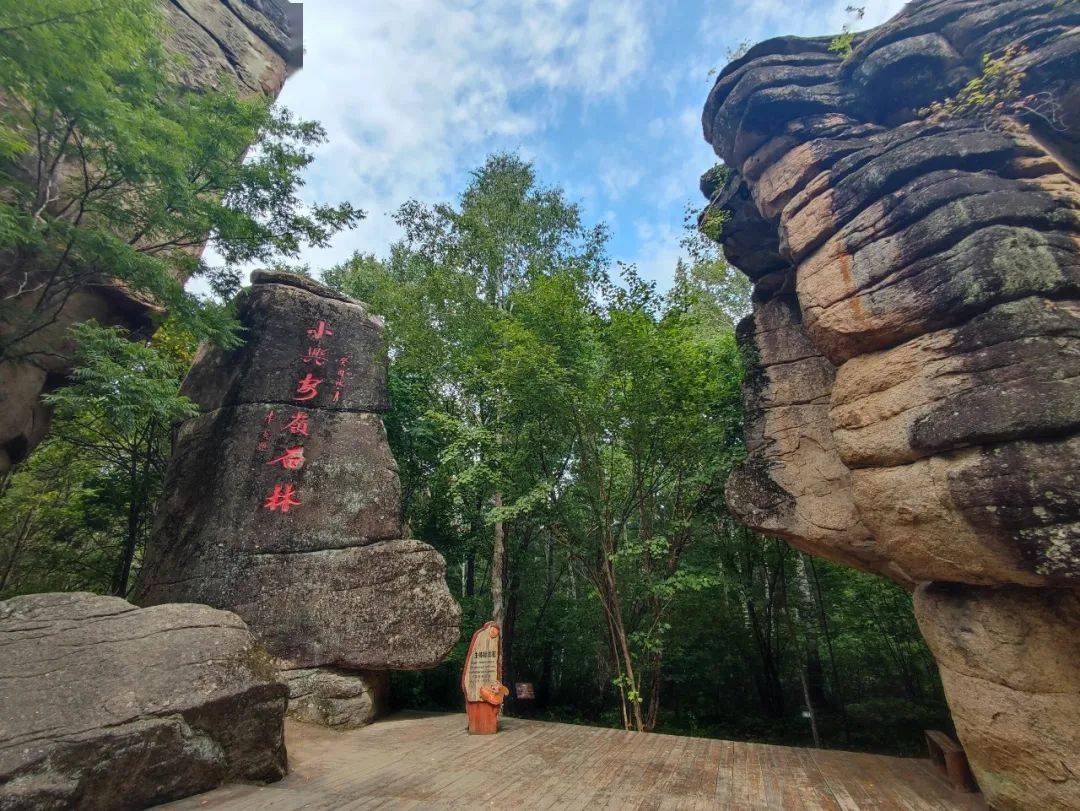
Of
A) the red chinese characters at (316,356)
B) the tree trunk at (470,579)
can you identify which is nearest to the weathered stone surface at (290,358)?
the red chinese characters at (316,356)

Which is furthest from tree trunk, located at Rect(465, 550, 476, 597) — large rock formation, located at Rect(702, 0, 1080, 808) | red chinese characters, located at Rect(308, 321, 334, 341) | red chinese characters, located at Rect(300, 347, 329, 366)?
large rock formation, located at Rect(702, 0, 1080, 808)

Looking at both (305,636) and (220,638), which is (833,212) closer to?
(220,638)

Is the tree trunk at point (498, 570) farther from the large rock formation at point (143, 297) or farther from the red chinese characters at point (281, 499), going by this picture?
the large rock formation at point (143, 297)

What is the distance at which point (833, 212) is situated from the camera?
6.08 m

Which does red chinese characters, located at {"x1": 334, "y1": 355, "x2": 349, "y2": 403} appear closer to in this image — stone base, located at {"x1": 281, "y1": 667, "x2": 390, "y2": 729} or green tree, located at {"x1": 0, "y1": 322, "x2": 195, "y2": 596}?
green tree, located at {"x1": 0, "y1": 322, "x2": 195, "y2": 596}

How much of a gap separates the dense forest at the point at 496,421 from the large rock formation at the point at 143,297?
54 cm

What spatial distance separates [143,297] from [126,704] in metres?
8.12

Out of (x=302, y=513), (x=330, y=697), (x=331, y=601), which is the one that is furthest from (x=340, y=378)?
(x=330, y=697)

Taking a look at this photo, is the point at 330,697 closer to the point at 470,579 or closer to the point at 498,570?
the point at 498,570

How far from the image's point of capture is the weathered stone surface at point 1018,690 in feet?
12.7

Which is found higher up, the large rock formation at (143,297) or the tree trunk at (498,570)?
the large rock formation at (143,297)

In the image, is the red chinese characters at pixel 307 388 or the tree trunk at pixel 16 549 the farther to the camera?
the tree trunk at pixel 16 549

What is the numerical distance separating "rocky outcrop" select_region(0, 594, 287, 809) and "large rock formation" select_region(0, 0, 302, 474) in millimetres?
4185

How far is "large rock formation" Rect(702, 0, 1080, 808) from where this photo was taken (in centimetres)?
402
